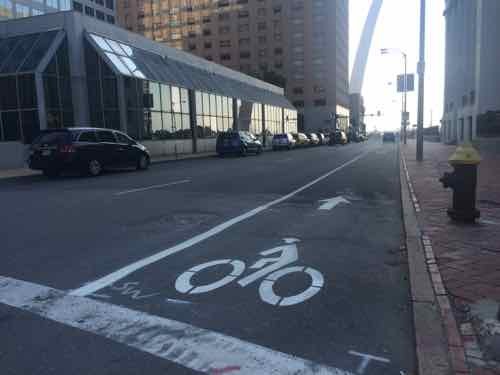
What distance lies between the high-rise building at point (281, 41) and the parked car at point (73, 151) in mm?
83355

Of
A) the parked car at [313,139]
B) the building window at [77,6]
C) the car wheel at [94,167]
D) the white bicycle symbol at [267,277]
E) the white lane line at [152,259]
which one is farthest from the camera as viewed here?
the building window at [77,6]

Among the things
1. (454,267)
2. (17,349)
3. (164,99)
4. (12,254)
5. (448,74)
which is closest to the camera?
(17,349)

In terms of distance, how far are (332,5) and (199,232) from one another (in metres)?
102

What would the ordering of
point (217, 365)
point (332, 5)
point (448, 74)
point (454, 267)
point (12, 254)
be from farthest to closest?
point (332, 5) → point (448, 74) → point (12, 254) → point (454, 267) → point (217, 365)

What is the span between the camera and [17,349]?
3010mm

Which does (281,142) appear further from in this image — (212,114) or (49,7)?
(49,7)

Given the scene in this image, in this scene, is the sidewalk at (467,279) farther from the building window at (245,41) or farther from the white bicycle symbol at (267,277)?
the building window at (245,41)

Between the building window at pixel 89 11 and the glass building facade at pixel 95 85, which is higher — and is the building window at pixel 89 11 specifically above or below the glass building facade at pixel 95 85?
above

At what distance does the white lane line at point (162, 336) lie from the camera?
9.15 ft

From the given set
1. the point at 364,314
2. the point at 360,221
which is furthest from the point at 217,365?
A: the point at 360,221

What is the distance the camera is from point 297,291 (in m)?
4.06

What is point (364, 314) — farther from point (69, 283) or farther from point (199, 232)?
point (199, 232)

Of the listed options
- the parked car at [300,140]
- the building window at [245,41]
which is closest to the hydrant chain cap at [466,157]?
the parked car at [300,140]

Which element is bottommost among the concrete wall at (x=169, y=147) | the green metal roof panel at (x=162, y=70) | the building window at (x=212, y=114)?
the concrete wall at (x=169, y=147)
